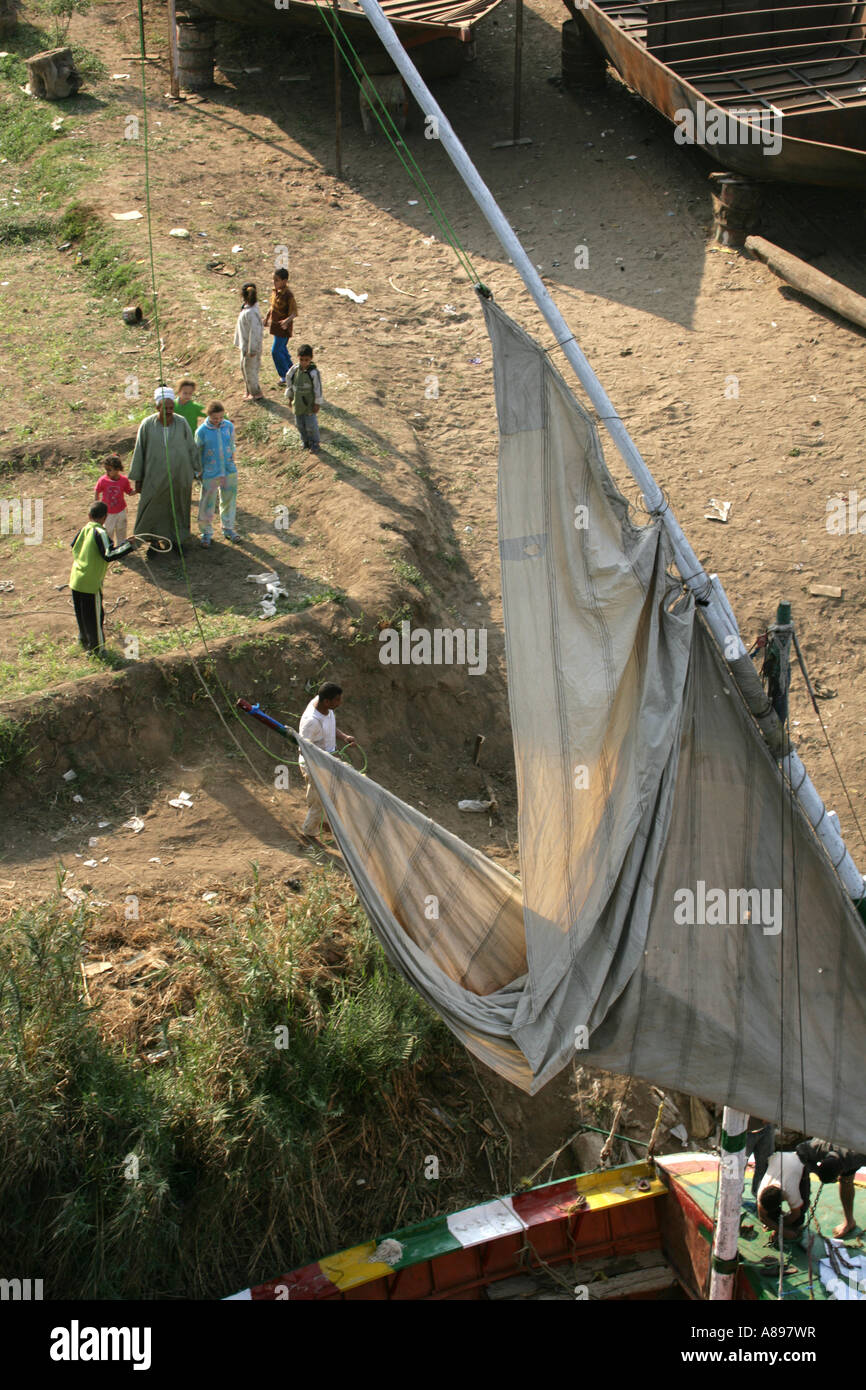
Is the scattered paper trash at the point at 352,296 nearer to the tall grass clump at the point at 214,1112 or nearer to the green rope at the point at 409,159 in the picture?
the green rope at the point at 409,159

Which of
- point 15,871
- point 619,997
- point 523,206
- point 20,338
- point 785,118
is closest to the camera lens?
point 619,997

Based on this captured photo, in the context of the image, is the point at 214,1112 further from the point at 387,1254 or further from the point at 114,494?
the point at 114,494

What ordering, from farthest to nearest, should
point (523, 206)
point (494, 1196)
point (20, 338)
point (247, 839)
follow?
point (523, 206) → point (20, 338) → point (247, 839) → point (494, 1196)

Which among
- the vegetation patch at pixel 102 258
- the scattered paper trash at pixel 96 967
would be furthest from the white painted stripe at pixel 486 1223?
the vegetation patch at pixel 102 258

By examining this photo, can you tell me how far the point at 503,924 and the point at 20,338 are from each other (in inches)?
376

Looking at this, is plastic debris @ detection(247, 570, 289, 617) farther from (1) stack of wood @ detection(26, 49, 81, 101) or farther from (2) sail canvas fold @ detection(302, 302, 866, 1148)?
(1) stack of wood @ detection(26, 49, 81, 101)

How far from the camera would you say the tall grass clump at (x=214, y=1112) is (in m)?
7.49

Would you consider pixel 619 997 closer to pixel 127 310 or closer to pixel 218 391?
pixel 218 391

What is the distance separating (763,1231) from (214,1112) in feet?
10.7

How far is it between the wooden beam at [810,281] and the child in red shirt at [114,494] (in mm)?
8175

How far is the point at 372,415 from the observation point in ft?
44.5

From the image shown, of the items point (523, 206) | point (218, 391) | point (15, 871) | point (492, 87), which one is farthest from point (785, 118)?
point (15, 871)

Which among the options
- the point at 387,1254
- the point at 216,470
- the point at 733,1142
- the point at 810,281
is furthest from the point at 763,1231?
the point at 810,281

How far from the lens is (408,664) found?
37.6ft
